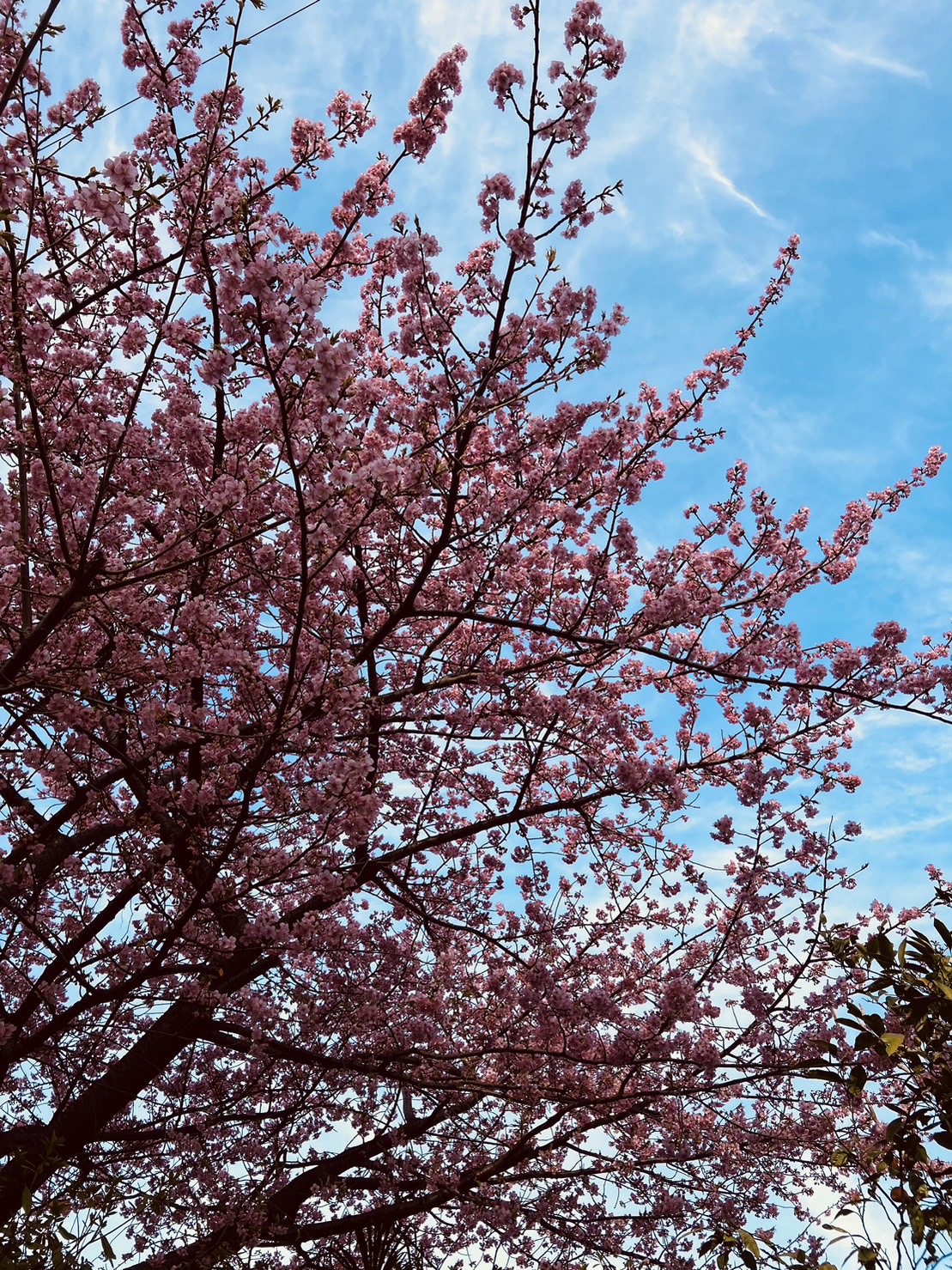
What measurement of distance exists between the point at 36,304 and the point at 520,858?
18.2 ft

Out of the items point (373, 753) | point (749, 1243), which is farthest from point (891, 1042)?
point (373, 753)

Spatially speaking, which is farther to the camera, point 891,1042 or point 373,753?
point 373,753

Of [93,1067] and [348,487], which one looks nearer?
[348,487]

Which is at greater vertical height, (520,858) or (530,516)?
(530,516)

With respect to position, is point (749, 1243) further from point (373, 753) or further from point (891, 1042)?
point (373, 753)

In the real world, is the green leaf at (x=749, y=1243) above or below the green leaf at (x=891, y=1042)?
below

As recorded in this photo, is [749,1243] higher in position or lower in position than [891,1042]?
lower

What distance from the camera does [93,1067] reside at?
8070 millimetres

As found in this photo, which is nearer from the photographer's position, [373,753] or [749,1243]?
[749,1243]

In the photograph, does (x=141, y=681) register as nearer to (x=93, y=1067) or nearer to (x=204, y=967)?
(x=204, y=967)

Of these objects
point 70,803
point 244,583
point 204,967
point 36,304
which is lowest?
point 204,967

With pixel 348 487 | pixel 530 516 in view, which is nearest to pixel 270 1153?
pixel 530 516

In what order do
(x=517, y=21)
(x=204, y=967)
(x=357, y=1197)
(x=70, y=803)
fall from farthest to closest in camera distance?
(x=357, y=1197) → (x=70, y=803) → (x=204, y=967) → (x=517, y=21)

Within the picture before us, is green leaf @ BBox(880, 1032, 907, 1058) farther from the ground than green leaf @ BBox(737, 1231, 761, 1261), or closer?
farther from the ground
